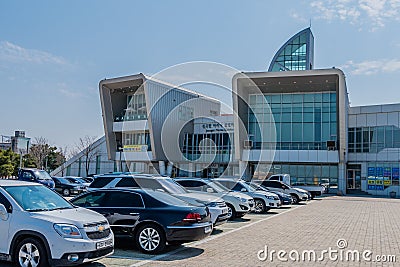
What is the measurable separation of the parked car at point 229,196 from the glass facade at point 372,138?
33.4 metres

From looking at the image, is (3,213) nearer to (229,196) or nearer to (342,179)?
(229,196)

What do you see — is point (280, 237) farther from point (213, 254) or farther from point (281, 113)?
point (281, 113)

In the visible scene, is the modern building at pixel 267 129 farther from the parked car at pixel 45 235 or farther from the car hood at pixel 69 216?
the parked car at pixel 45 235

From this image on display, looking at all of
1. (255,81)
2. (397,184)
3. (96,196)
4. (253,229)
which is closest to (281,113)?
(255,81)

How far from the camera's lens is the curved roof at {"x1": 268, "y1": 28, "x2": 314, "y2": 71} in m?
53.6

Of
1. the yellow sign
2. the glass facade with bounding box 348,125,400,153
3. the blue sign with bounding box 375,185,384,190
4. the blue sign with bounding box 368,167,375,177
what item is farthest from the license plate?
the yellow sign

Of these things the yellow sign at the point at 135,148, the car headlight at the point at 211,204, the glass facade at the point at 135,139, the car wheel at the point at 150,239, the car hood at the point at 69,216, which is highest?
the glass facade at the point at 135,139

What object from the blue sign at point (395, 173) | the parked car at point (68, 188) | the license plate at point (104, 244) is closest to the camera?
the license plate at point (104, 244)

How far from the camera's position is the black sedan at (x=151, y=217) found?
978 cm

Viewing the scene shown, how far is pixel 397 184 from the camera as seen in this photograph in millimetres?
45125

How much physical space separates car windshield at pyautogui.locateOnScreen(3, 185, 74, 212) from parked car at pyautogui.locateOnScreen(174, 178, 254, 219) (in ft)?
27.1

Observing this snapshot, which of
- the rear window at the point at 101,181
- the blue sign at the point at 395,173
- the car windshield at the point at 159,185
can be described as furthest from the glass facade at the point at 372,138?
the rear window at the point at 101,181

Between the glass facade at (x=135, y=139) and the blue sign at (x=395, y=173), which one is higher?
the glass facade at (x=135, y=139)

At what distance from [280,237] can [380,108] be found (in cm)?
3783
